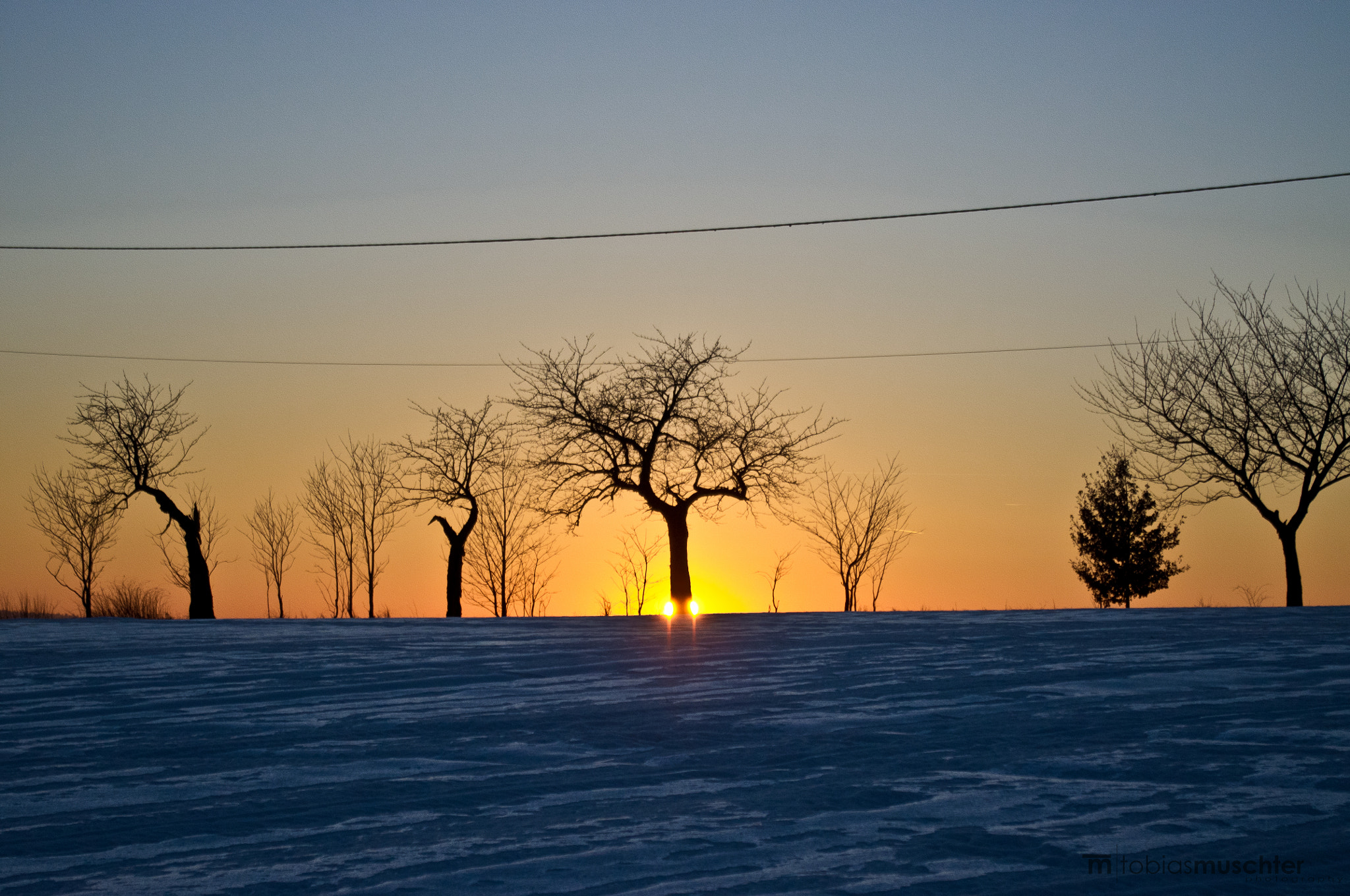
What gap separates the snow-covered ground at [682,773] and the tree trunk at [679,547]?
62.5 ft

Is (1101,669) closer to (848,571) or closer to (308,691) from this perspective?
(308,691)

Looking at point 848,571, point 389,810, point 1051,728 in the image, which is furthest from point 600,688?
point 848,571

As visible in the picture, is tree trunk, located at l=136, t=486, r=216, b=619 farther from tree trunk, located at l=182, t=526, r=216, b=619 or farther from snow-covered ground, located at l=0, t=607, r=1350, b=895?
snow-covered ground, located at l=0, t=607, r=1350, b=895

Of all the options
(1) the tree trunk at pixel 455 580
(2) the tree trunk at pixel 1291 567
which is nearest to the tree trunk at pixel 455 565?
(1) the tree trunk at pixel 455 580

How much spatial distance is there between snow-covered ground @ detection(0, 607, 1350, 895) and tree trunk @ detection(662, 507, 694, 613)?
19.1 m

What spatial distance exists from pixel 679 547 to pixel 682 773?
25.2 metres

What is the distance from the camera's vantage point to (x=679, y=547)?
100 feet

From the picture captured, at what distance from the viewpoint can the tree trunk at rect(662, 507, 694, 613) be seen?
29.8 meters

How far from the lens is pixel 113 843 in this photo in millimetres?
4250

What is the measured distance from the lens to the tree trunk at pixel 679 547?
2984 cm

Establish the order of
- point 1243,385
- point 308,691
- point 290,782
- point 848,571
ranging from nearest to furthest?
point 290,782 < point 308,691 < point 1243,385 < point 848,571

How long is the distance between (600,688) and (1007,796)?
426cm

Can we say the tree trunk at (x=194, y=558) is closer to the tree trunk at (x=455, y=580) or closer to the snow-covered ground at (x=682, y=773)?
the tree trunk at (x=455, y=580)

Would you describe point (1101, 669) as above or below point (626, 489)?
below
